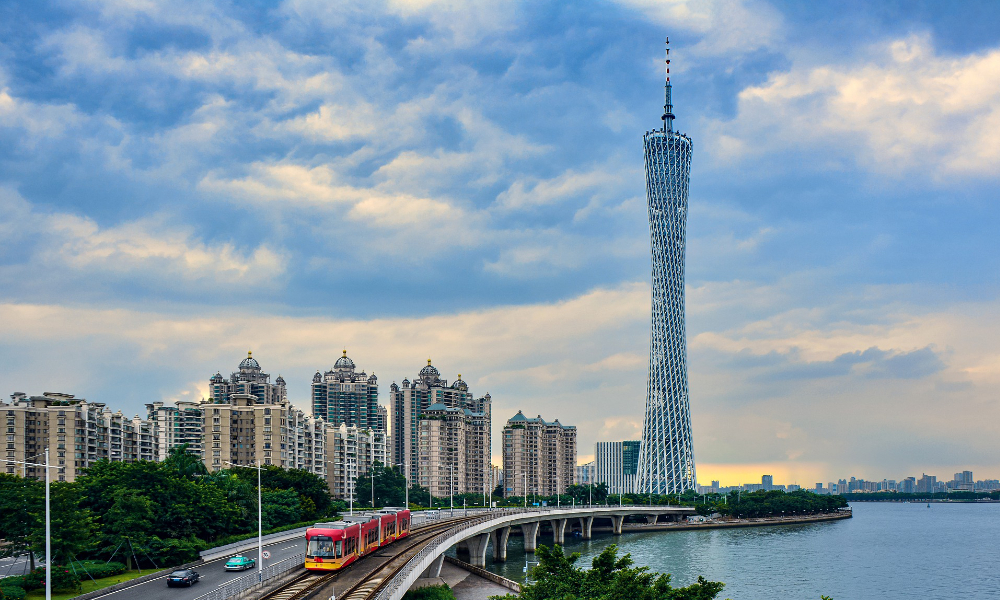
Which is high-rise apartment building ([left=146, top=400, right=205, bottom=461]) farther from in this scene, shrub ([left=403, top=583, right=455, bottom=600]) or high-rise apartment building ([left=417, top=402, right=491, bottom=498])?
shrub ([left=403, top=583, right=455, bottom=600])

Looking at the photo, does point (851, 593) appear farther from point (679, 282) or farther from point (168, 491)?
point (679, 282)

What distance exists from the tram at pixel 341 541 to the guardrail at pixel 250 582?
1.62 metres

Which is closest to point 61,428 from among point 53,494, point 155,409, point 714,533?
point 155,409

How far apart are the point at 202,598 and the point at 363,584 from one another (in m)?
7.01

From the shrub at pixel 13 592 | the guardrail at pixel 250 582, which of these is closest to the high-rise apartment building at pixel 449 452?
the guardrail at pixel 250 582

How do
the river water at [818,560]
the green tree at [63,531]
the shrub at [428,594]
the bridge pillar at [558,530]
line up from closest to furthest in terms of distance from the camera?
the green tree at [63,531], the shrub at [428,594], the river water at [818,560], the bridge pillar at [558,530]

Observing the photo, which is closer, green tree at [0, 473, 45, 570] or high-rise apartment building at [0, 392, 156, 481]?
green tree at [0, 473, 45, 570]

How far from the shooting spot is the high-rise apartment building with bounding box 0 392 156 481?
9962cm

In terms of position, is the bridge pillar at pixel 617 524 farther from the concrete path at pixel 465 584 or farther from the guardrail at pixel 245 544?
the guardrail at pixel 245 544

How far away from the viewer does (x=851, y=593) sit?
7081 centimetres

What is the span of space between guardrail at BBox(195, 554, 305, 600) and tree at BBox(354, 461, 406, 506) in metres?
86.5

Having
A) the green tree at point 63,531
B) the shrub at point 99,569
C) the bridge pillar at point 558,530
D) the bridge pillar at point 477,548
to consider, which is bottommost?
the bridge pillar at point 558,530

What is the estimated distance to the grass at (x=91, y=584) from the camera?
4125cm

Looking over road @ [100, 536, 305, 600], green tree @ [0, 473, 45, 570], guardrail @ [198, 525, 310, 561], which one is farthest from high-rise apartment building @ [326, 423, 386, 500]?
green tree @ [0, 473, 45, 570]
